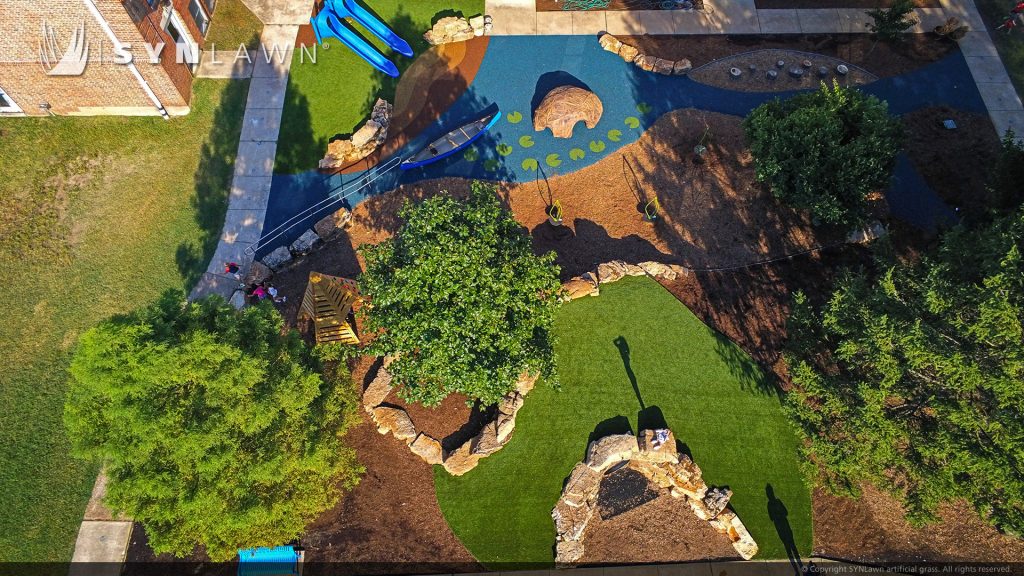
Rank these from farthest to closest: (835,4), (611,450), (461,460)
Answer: (835,4) < (461,460) < (611,450)

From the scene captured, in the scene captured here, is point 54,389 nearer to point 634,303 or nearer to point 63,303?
point 63,303

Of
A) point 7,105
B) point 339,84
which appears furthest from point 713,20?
point 7,105

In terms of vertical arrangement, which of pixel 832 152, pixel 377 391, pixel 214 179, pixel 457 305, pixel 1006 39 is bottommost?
pixel 377 391

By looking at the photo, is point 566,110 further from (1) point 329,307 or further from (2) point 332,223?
(1) point 329,307

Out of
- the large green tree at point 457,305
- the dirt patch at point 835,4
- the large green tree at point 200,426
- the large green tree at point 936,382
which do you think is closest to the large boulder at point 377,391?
the large green tree at point 457,305

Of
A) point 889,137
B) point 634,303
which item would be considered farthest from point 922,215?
point 634,303

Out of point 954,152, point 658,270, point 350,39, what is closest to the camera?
point 658,270

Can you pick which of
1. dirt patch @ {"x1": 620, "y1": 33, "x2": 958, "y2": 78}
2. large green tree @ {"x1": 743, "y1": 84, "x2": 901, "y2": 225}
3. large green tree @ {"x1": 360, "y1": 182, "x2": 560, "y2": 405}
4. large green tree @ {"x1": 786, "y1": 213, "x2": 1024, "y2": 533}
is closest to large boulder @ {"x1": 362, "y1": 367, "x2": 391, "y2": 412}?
large green tree @ {"x1": 360, "y1": 182, "x2": 560, "y2": 405}

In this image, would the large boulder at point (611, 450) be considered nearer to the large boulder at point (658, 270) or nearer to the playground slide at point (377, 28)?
the large boulder at point (658, 270)

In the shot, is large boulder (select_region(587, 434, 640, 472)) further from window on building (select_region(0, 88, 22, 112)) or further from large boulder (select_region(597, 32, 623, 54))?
window on building (select_region(0, 88, 22, 112))
